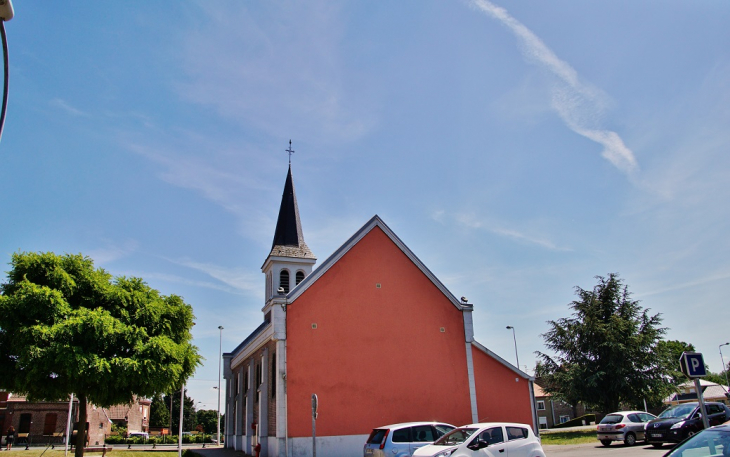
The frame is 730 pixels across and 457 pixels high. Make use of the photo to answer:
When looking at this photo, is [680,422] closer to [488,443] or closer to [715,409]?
[715,409]

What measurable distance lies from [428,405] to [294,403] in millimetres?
6860

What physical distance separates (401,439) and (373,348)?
29.2ft

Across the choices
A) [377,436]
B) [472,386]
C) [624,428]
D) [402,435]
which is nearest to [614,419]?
[624,428]

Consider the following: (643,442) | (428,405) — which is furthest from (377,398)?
(643,442)

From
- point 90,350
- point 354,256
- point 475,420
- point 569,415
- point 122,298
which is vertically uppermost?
point 354,256

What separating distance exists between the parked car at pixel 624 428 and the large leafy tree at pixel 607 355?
11632mm

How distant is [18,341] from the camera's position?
820 inches

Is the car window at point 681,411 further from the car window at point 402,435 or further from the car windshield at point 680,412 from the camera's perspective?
the car window at point 402,435

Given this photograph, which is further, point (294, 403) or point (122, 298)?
point (122, 298)

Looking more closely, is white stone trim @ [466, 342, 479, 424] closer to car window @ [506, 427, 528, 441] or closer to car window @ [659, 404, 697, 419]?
car window @ [659, 404, 697, 419]

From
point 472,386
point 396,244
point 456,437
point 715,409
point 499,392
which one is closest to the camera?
point 456,437

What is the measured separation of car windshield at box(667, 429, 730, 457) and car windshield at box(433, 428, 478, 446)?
6.86m

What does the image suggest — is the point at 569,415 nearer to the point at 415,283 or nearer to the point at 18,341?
the point at 415,283

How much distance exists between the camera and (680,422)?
20016 millimetres
